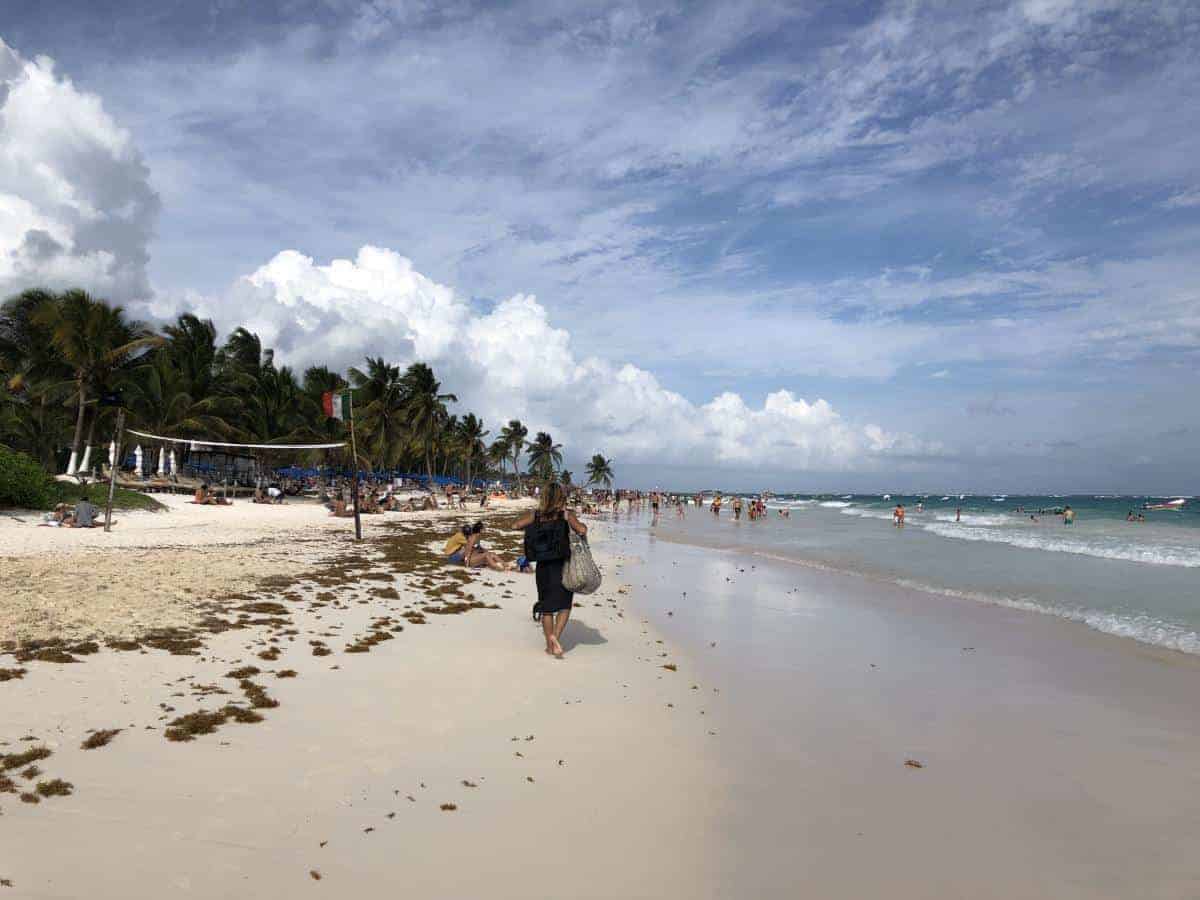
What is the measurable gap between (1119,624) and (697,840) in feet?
36.9

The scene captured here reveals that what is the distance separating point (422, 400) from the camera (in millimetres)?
54312

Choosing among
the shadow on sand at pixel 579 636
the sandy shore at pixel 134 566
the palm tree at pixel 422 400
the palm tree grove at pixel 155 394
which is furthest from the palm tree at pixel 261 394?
the shadow on sand at pixel 579 636

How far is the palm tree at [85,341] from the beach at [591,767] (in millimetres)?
26854

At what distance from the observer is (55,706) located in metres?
4.69

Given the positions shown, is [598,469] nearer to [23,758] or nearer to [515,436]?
[515,436]

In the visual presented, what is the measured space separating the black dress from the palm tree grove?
12603mm

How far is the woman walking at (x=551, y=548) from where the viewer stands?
7.10m

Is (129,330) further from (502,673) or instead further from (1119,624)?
(1119,624)

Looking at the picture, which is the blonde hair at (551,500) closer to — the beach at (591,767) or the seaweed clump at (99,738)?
the beach at (591,767)

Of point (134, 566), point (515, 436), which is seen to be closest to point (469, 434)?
point (515, 436)

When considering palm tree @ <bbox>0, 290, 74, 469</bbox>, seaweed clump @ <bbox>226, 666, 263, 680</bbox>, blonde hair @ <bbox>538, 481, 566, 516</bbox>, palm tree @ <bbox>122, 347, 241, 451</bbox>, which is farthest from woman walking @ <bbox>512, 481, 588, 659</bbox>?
palm tree @ <bbox>122, 347, 241, 451</bbox>

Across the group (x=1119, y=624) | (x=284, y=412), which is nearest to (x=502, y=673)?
(x=1119, y=624)

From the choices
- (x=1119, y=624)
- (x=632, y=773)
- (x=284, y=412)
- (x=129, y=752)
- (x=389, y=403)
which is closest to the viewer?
(x=129, y=752)

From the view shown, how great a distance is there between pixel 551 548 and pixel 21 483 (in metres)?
21.4
